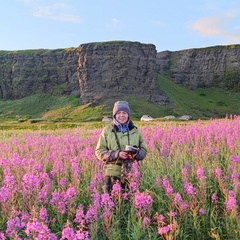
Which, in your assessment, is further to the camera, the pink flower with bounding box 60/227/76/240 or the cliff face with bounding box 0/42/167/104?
the cliff face with bounding box 0/42/167/104

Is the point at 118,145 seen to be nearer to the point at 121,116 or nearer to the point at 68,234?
the point at 121,116

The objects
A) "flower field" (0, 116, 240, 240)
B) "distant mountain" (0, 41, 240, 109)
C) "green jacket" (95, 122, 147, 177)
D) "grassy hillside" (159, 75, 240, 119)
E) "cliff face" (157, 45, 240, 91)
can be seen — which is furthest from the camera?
"cliff face" (157, 45, 240, 91)

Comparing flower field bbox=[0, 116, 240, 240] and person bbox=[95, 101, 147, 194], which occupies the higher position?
person bbox=[95, 101, 147, 194]

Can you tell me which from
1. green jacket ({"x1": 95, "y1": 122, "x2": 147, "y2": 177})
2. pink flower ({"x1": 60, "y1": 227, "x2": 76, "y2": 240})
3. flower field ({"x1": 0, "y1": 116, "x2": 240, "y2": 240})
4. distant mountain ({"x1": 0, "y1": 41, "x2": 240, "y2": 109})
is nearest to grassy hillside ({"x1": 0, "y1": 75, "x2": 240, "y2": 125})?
distant mountain ({"x1": 0, "y1": 41, "x2": 240, "y2": 109})

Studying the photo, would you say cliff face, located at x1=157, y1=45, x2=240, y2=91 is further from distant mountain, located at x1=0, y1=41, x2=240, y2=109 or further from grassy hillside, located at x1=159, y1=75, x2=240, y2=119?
grassy hillside, located at x1=159, y1=75, x2=240, y2=119

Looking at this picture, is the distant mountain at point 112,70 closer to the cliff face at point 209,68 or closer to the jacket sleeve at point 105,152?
the cliff face at point 209,68

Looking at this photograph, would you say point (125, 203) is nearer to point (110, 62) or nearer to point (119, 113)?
point (119, 113)

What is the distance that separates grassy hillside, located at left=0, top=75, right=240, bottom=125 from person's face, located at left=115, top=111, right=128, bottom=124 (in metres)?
63.8

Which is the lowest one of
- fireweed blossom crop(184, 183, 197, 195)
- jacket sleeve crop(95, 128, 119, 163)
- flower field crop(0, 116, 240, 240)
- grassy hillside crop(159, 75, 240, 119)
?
grassy hillside crop(159, 75, 240, 119)

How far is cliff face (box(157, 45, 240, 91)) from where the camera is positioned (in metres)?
124

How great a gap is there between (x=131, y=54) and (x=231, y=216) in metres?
89.8

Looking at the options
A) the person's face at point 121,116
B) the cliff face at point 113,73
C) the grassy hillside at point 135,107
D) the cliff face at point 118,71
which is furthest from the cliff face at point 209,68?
the person's face at point 121,116

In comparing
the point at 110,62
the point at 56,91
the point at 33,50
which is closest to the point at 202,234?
the point at 110,62

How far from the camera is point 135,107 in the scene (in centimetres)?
7944
